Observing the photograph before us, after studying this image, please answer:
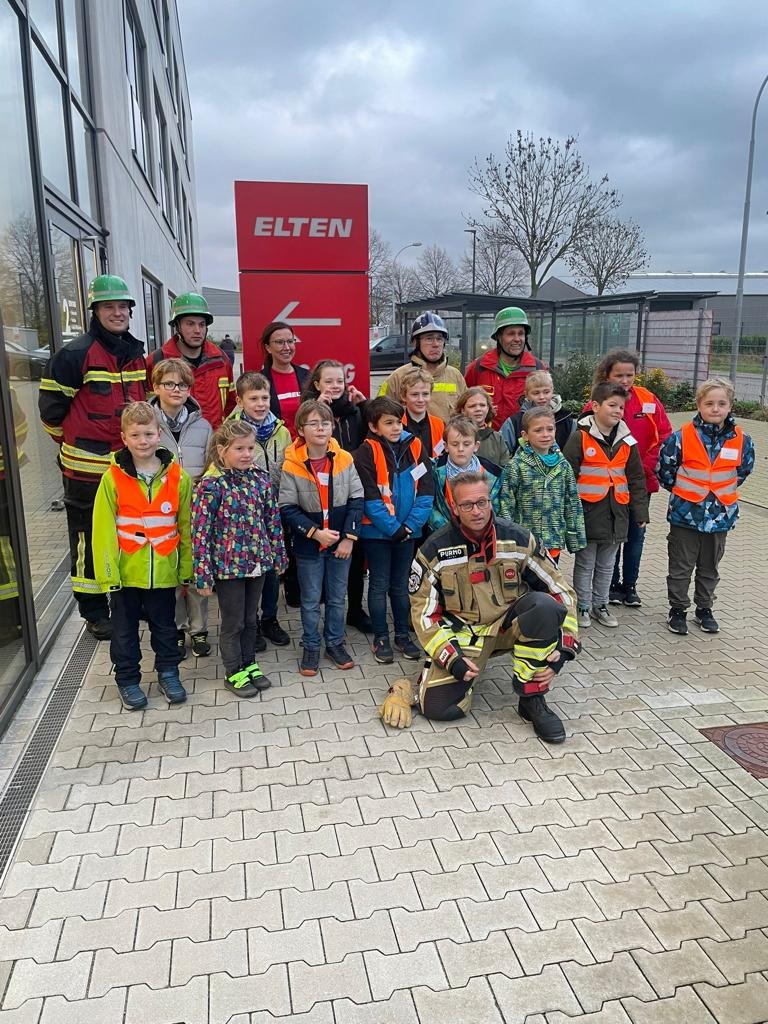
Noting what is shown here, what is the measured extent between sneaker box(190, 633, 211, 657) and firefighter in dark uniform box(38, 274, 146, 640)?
671mm

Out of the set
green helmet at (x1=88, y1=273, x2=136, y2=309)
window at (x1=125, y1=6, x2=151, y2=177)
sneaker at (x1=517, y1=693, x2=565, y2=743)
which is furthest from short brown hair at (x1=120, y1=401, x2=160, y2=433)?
window at (x1=125, y1=6, x2=151, y2=177)

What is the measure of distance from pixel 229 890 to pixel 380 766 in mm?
980

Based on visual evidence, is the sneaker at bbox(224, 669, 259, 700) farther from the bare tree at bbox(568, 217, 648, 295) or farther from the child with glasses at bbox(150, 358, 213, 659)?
the bare tree at bbox(568, 217, 648, 295)

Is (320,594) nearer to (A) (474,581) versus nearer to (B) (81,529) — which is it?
(A) (474,581)

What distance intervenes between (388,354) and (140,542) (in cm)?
2717

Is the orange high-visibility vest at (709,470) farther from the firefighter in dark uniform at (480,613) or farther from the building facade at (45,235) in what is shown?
the building facade at (45,235)

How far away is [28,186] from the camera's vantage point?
212 inches

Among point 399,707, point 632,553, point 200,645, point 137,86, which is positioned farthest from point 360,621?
point 137,86

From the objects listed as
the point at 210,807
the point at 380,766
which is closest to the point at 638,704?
the point at 380,766

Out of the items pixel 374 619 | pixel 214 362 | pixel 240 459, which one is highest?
pixel 214 362

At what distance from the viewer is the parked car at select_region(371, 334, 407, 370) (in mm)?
29812

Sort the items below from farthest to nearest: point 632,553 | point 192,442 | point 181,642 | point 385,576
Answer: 1. point 632,553
2. point 181,642
3. point 385,576
4. point 192,442

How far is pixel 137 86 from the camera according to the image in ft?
47.1

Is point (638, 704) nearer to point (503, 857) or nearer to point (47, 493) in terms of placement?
point (503, 857)
